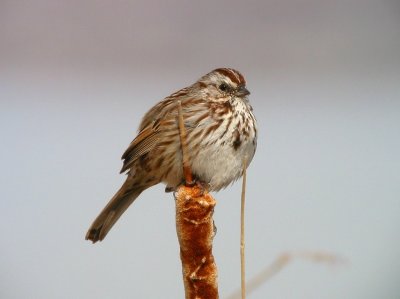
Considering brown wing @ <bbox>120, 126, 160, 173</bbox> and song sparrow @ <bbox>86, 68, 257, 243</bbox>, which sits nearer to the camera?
song sparrow @ <bbox>86, 68, 257, 243</bbox>

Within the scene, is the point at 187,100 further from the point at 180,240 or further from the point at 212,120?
the point at 180,240

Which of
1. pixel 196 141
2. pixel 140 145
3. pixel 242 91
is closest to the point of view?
pixel 196 141

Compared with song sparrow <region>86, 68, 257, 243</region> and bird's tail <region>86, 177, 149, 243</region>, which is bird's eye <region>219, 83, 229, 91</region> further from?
bird's tail <region>86, 177, 149, 243</region>

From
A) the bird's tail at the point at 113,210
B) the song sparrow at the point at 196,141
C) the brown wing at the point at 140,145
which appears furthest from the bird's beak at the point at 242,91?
the bird's tail at the point at 113,210

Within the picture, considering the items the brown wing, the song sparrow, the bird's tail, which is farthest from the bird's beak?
the bird's tail

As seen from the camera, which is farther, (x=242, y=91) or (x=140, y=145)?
(x=140, y=145)

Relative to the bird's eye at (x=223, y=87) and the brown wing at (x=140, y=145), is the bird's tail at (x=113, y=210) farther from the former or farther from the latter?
the bird's eye at (x=223, y=87)

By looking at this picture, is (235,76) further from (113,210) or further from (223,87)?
(113,210)

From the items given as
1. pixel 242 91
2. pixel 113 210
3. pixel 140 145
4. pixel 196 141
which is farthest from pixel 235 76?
pixel 113 210
